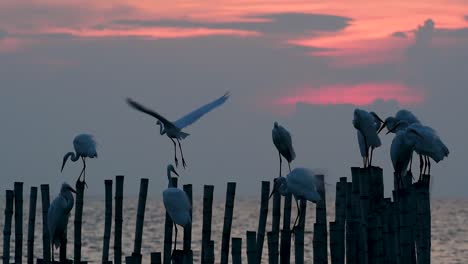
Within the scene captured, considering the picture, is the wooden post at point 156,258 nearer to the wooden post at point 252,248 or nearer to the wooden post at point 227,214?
the wooden post at point 252,248

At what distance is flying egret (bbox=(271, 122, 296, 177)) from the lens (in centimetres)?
1769

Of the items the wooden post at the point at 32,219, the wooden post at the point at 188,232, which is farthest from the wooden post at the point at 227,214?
the wooden post at the point at 32,219

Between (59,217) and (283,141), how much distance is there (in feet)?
13.2

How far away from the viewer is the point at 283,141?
17.7 m

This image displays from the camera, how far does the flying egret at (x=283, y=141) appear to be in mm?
17688

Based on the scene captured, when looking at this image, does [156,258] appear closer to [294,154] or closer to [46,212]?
[46,212]

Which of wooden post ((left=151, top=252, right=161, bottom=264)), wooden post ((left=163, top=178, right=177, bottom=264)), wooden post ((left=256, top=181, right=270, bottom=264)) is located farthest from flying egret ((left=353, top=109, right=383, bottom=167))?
wooden post ((left=151, top=252, right=161, bottom=264))

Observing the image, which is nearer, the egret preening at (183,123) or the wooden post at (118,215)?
the wooden post at (118,215)

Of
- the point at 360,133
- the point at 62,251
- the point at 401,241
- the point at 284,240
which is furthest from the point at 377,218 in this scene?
the point at 62,251

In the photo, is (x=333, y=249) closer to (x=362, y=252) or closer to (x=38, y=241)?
(x=362, y=252)

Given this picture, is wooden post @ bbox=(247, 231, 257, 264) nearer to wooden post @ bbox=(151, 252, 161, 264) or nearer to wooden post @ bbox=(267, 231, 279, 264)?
wooden post @ bbox=(267, 231, 279, 264)

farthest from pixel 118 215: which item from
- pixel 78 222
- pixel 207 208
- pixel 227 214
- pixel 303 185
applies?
pixel 303 185

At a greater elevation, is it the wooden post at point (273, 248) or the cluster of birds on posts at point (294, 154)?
the cluster of birds on posts at point (294, 154)

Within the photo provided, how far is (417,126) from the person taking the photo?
48.4ft
